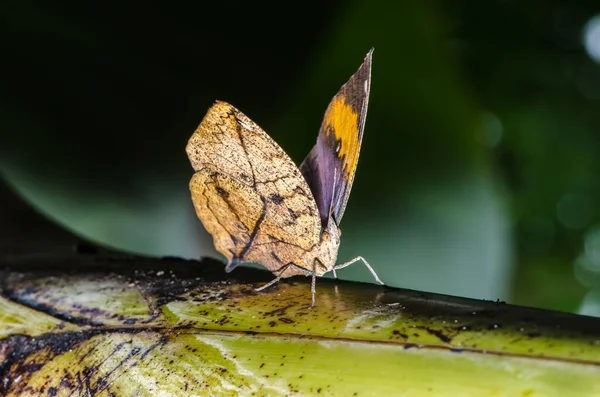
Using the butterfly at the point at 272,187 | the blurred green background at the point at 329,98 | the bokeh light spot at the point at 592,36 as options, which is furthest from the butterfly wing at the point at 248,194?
the bokeh light spot at the point at 592,36

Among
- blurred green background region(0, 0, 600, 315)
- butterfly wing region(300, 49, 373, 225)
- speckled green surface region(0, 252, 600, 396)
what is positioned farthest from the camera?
blurred green background region(0, 0, 600, 315)

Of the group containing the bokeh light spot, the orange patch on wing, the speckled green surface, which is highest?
the bokeh light spot

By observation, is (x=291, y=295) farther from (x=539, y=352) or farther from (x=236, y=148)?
(x=236, y=148)

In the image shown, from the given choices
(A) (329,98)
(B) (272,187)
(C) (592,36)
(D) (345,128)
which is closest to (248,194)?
(B) (272,187)

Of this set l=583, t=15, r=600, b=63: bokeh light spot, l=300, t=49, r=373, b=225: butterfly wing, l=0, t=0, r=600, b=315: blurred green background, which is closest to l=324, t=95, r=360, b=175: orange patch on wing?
l=300, t=49, r=373, b=225: butterfly wing

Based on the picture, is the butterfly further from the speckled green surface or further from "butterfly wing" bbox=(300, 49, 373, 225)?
the speckled green surface

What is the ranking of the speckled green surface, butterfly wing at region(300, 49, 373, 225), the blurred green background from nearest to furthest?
the speckled green surface → butterfly wing at region(300, 49, 373, 225) → the blurred green background

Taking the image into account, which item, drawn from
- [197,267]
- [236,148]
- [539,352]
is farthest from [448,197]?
[539,352]

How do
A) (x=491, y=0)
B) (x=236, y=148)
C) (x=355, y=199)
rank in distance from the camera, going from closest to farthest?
(x=236, y=148) < (x=355, y=199) < (x=491, y=0)
